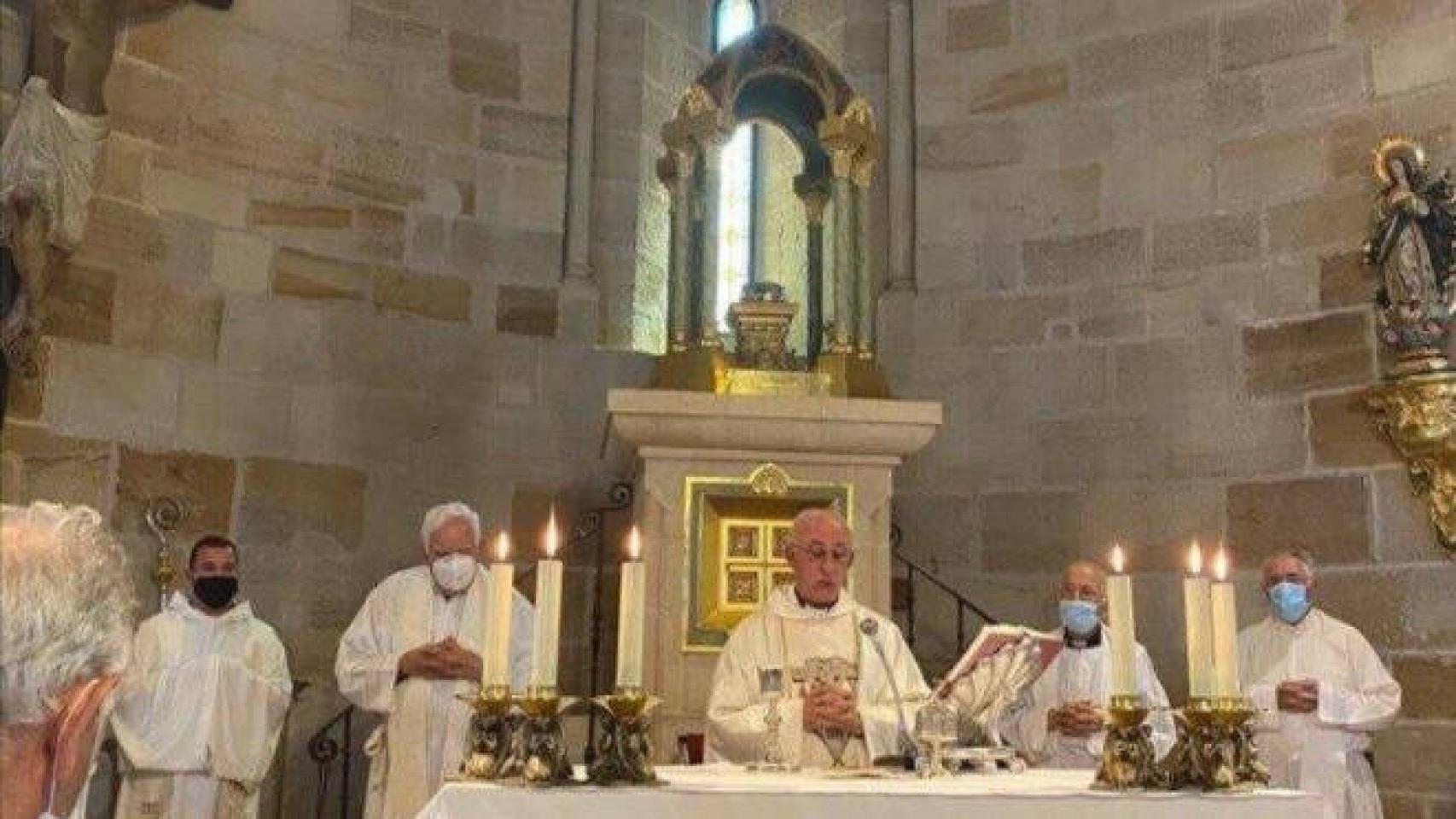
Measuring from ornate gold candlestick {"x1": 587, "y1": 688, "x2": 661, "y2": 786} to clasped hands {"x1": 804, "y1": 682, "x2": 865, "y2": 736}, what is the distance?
731mm

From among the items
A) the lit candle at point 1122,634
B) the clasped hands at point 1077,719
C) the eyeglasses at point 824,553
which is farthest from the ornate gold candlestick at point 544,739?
the clasped hands at point 1077,719

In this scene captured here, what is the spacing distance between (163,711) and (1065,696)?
12.2ft

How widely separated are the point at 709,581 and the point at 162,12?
13.3ft

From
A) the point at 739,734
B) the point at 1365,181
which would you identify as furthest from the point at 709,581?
the point at 1365,181

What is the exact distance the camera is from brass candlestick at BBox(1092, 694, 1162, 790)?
3.19 metres

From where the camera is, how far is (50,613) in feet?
5.36

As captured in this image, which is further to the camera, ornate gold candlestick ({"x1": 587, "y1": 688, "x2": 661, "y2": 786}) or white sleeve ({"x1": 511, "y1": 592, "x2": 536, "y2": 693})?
white sleeve ({"x1": 511, "y1": 592, "x2": 536, "y2": 693})

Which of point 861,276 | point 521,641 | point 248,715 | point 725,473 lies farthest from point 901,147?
point 248,715

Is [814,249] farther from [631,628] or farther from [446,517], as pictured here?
[631,628]

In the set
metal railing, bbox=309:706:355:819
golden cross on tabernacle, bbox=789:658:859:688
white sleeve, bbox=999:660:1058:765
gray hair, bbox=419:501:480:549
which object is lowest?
metal railing, bbox=309:706:355:819

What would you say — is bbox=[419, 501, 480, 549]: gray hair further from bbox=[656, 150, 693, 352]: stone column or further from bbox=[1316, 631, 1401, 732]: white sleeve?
bbox=[1316, 631, 1401, 732]: white sleeve

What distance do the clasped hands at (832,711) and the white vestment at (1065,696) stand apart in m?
2.24

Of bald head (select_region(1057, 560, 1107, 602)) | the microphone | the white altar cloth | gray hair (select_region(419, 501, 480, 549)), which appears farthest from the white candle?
bald head (select_region(1057, 560, 1107, 602))

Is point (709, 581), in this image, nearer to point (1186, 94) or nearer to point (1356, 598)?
point (1356, 598)
